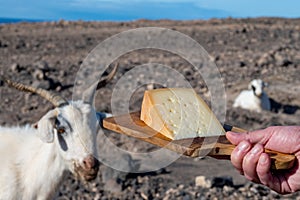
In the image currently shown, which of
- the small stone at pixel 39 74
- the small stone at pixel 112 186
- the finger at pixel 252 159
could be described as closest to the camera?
the finger at pixel 252 159

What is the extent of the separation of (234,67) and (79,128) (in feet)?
38.0

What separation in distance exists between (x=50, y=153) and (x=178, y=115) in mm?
→ 1958

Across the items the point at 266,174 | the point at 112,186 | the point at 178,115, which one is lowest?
the point at 112,186

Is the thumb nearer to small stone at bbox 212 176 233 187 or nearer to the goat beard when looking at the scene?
the goat beard

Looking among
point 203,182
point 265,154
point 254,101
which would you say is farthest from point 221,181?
point 254,101

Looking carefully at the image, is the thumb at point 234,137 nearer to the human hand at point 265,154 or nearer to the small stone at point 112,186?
the human hand at point 265,154

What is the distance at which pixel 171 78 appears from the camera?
11195 mm

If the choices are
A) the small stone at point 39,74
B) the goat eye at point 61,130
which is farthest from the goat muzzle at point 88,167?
the small stone at point 39,74

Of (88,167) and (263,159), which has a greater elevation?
(263,159)

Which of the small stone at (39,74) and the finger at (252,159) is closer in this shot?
the finger at (252,159)

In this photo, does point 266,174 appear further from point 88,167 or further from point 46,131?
point 46,131

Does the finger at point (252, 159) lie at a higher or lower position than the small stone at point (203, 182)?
higher

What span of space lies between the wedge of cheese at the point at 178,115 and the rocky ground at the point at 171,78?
288 cm

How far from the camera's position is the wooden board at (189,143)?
2934 millimetres
